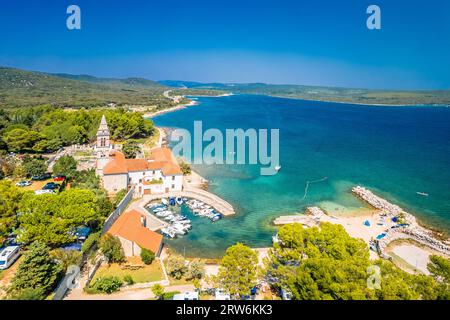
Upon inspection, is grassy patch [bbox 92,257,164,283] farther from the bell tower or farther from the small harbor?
the bell tower

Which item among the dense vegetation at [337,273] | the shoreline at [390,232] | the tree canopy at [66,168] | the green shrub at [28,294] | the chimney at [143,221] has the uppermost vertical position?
the tree canopy at [66,168]

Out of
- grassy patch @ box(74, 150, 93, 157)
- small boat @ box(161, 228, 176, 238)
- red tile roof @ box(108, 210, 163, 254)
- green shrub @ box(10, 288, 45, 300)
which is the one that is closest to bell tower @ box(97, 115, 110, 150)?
grassy patch @ box(74, 150, 93, 157)

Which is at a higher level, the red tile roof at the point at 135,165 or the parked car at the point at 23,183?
the red tile roof at the point at 135,165

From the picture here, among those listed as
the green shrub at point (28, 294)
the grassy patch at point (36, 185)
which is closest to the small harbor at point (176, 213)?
the green shrub at point (28, 294)

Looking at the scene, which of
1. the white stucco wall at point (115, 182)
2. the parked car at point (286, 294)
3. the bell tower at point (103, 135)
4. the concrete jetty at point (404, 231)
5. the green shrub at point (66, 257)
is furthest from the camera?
the bell tower at point (103, 135)

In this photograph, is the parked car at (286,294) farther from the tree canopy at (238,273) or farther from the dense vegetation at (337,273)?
the tree canopy at (238,273)

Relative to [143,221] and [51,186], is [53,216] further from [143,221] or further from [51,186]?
[51,186]
